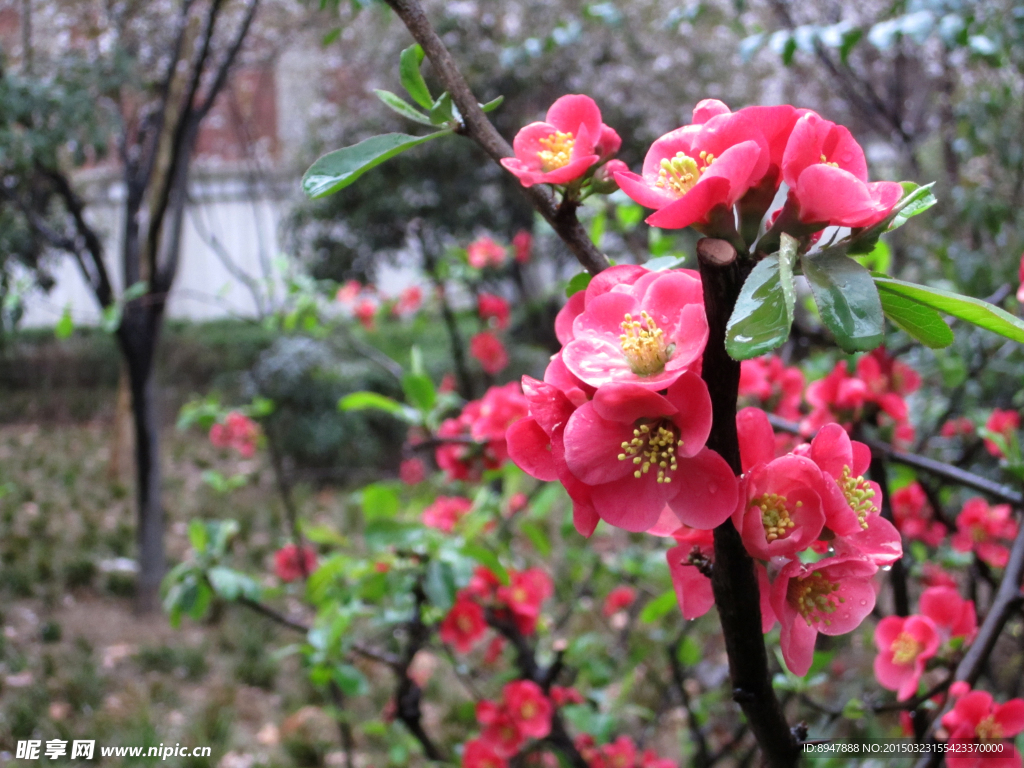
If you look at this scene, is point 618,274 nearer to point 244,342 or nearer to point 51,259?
point 51,259

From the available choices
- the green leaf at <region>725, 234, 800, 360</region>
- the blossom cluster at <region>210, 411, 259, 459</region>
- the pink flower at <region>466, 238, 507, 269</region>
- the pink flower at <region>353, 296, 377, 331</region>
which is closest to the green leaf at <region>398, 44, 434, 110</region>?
the green leaf at <region>725, 234, 800, 360</region>

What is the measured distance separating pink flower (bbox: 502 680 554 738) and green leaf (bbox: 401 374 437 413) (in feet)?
1.39

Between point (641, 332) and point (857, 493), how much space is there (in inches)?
5.2

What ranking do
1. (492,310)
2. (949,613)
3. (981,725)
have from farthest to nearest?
(492,310) < (949,613) < (981,725)

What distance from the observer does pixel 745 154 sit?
0.27m

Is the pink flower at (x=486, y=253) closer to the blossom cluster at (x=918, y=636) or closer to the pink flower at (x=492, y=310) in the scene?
the pink flower at (x=492, y=310)

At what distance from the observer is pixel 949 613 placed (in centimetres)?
62

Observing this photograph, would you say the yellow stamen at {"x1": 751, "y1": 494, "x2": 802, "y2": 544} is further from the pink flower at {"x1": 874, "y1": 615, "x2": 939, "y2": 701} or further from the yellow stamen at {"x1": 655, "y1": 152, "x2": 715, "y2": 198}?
the pink flower at {"x1": 874, "y1": 615, "x2": 939, "y2": 701}

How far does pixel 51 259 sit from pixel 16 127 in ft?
1.09

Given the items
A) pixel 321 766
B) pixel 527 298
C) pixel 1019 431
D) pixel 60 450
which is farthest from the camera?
pixel 527 298

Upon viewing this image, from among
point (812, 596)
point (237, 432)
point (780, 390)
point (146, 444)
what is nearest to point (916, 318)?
point (812, 596)

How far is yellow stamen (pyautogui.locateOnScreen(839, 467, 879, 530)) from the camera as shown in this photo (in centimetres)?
33

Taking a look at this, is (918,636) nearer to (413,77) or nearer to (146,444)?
(413,77)

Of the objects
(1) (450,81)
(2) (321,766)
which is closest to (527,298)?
(2) (321,766)
